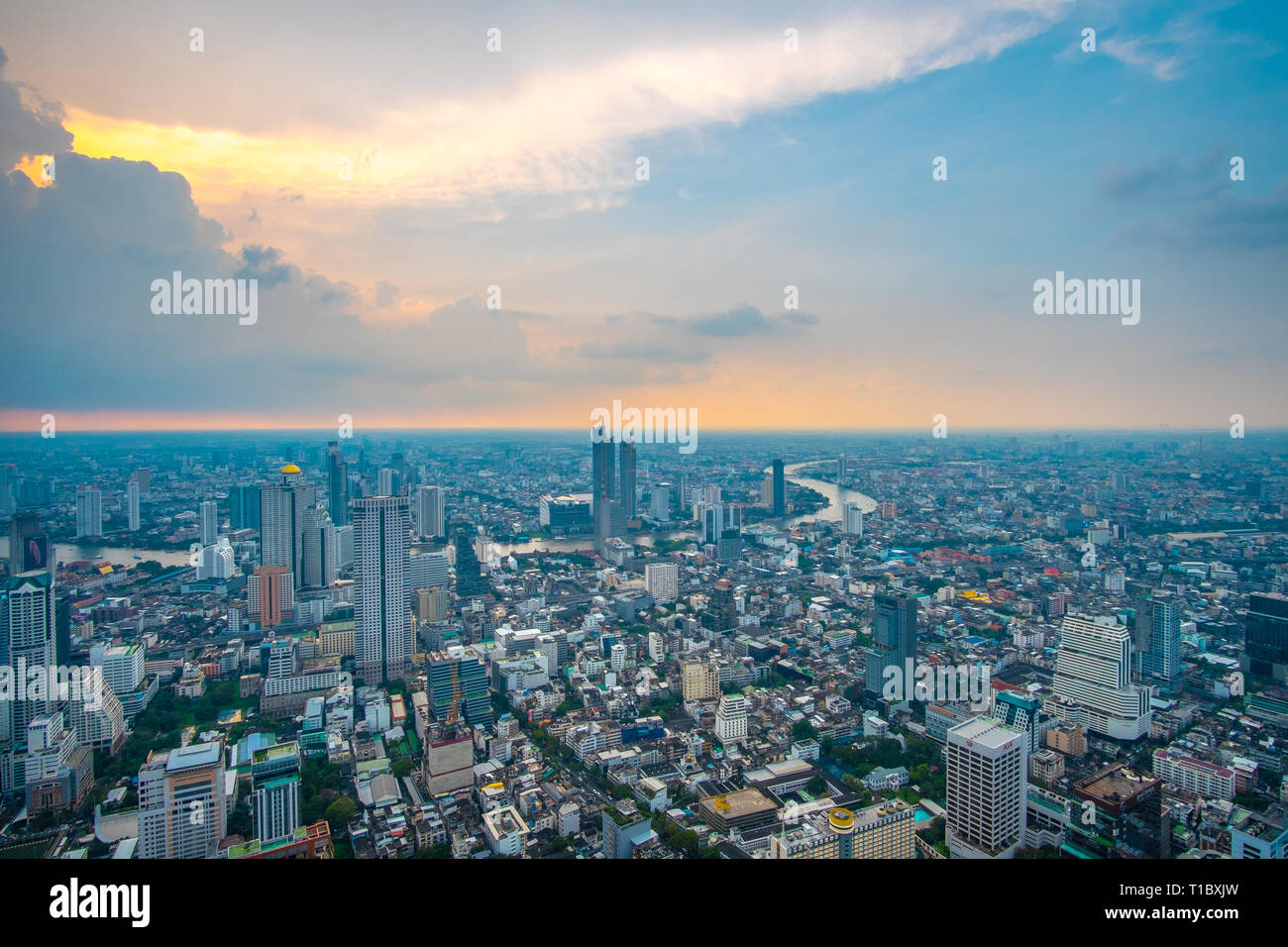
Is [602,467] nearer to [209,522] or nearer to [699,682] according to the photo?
[209,522]

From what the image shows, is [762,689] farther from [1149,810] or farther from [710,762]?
[1149,810]

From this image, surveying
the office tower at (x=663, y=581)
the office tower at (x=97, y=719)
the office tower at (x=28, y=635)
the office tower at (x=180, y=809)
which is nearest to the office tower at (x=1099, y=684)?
the office tower at (x=663, y=581)

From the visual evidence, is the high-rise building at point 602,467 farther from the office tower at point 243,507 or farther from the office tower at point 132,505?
the office tower at point 132,505

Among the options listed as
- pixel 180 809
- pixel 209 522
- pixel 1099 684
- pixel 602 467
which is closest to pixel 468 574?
pixel 209 522

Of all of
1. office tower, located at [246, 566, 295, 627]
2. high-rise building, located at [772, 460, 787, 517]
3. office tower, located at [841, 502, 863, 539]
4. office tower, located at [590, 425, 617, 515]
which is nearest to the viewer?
office tower, located at [246, 566, 295, 627]

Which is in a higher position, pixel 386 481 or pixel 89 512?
pixel 386 481

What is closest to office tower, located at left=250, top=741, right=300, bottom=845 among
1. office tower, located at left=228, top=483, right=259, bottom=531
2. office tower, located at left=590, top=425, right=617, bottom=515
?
office tower, located at left=228, top=483, right=259, bottom=531

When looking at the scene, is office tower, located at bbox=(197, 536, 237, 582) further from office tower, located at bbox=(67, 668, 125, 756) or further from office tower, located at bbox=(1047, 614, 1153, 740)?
office tower, located at bbox=(1047, 614, 1153, 740)
